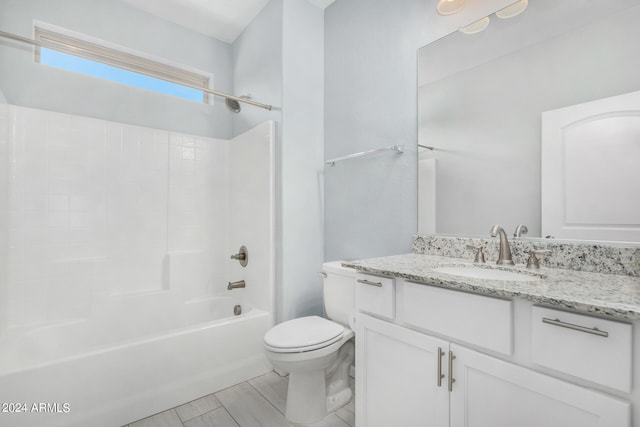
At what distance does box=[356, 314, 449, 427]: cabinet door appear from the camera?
1027 mm

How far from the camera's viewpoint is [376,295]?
1232 mm

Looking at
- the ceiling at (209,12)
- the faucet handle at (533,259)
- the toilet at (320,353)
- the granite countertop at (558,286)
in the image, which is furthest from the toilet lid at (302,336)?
the ceiling at (209,12)

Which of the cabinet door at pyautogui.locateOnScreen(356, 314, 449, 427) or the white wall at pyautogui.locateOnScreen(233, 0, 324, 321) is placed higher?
the white wall at pyautogui.locateOnScreen(233, 0, 324, 321)

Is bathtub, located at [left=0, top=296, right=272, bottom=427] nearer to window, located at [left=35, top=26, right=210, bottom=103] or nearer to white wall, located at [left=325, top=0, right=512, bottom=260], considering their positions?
white wall, located at [left=325, top=0, right=512, bottom=260]

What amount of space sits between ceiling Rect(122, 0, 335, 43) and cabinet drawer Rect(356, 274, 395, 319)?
2.13m

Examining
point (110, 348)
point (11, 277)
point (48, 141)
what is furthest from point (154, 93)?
point (110, 348)

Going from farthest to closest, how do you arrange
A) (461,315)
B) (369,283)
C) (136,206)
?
(136,206)
(369,283)
(461,315)

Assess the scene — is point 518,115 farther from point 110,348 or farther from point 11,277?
point 11,277

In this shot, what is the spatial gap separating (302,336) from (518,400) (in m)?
1.00

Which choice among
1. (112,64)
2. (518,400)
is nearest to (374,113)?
(518,400)

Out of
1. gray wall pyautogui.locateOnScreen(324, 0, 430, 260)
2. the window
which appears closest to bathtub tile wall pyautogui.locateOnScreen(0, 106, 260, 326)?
the window

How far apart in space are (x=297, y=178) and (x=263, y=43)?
1.13 m

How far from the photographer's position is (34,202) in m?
1.95

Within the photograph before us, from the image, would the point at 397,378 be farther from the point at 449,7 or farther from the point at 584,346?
the point at 449,7
